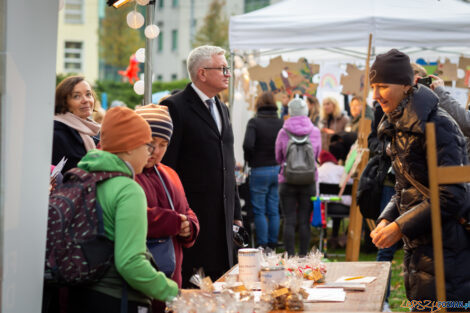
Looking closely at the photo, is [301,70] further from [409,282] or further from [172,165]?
[409,282]

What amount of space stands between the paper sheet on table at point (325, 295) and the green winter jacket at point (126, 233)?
2.36 feet

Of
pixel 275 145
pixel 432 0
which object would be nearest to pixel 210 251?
pixel 275 145

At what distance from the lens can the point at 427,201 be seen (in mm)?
2846

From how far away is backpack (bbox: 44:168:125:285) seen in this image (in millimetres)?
2248

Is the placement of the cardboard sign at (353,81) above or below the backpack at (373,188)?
above

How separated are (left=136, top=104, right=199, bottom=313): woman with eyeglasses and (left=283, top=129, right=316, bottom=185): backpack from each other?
4.70m

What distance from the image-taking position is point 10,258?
2.07 metres

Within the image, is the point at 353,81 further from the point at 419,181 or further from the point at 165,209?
the point at 165,209

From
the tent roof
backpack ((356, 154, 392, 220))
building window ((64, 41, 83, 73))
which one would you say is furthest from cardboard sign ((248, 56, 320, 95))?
building window ((64, 41, 83, 73))

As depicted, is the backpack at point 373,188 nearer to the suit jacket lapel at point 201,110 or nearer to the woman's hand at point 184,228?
the suit jacket lapel at point 201,110

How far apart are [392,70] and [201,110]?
1637mm

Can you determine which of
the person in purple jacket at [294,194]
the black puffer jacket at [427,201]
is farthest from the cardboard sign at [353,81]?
the black puffer jacket at [427,201]

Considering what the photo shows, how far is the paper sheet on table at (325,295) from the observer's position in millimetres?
2736

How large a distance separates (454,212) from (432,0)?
5.83 m
